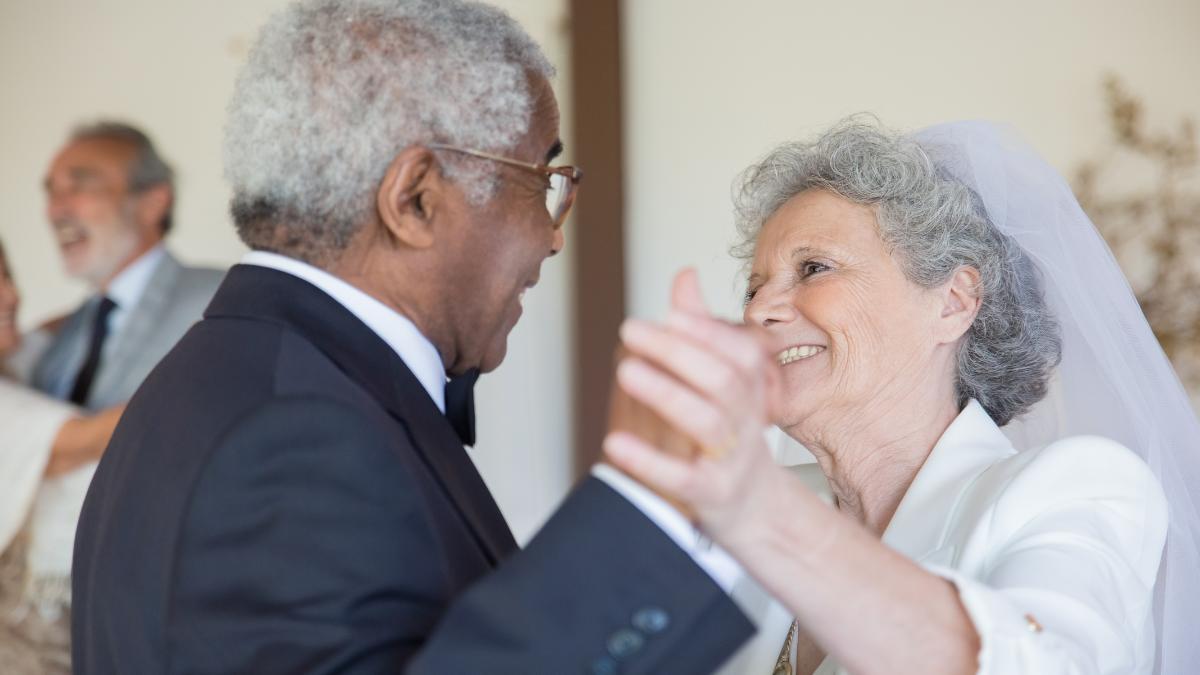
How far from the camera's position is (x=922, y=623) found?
1.27 m

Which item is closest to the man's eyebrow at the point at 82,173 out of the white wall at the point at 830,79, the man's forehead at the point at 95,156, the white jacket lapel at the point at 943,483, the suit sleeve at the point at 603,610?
the man's forehead at the point at 95,156

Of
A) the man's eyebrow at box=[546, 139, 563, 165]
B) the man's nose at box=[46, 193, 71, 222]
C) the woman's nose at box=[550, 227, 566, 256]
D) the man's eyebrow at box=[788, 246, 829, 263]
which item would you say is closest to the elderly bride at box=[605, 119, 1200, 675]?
the man's eyebrow at box=[788, 246, 829, 263]

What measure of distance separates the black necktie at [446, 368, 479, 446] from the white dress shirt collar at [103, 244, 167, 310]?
259 cm

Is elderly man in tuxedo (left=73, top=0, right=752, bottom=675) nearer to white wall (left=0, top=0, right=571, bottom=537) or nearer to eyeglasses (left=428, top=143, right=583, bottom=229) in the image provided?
eyeglasses (left=428, top=143, right=583, bottom=229)

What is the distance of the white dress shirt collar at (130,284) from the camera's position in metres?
4.11

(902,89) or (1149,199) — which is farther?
(902,89)

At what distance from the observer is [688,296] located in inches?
41.7

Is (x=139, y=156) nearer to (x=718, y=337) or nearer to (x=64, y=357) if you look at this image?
(x=64, y=357)

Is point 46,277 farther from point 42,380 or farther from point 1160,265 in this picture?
point 1160,265

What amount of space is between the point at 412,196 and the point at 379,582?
0.50 meters

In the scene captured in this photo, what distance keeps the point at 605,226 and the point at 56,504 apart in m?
2.09

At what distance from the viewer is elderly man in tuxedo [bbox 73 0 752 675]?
1.10m

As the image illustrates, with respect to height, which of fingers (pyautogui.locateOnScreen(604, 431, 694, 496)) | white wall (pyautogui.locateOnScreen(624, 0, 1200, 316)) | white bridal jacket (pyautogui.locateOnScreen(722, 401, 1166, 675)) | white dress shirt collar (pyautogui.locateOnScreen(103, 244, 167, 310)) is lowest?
white dress shirt collar (pyautogui.locateOnScreen(103, 244, 167, 310))

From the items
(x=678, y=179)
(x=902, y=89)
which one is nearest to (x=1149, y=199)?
(x=902, y=89)
